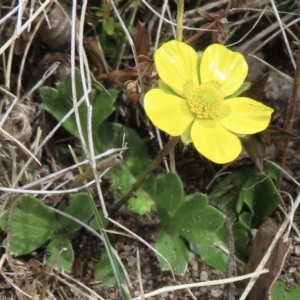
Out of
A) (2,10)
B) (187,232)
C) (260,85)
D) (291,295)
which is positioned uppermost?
(2,10)

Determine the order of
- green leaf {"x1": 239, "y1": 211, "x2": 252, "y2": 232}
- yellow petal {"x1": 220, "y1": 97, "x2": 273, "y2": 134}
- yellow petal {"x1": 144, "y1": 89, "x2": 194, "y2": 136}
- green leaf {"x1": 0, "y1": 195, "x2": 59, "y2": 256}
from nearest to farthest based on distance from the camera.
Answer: yellow petal {"x1": 144, "y1": 89, "x2": 194, "y2": 136} → yellow petal {"x1": 220, "y1": 97, "x2": 273, "y2": 134} → green leaf {"x1": 0, "y1": 195, "x2": 59, "y2": 256} → green leaf {"x1": 239, "y1": 211, "x2": 252, "y2": 232}

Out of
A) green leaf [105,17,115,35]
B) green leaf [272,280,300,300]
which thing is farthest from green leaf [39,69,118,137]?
green leaf [272,280,300,300]

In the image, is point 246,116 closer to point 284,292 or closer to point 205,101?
point 205,101

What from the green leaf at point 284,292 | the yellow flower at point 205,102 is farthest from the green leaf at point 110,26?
the green leaf at point 284,292

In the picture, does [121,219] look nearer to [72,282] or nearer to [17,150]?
[72,282]

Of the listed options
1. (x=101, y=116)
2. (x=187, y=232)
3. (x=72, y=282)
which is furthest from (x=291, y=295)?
(x=101, y=116)

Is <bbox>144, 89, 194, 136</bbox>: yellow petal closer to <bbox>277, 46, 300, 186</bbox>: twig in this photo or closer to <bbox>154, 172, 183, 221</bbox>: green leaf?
<bbox>154, 172, 183, 221</bbox>: green leaf

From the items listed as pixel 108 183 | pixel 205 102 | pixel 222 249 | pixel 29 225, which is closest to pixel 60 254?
pixel 29 225
